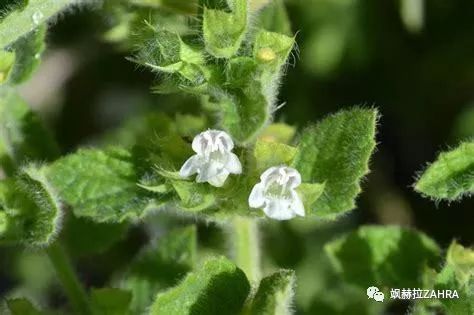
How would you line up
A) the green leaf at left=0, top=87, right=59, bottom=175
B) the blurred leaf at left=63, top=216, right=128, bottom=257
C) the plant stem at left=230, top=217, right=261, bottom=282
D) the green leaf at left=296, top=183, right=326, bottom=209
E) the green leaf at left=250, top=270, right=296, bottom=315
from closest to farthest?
the green leaf at left=250, top=270, right=296, bottom=315, the green leaf at left=296, top=183, right=326, bottom=209, the plant stem at left=230, top=217, right=261, bottom=282, the green leaf at left=0, top=87, right=59, bottom=175, the blurred leaf at left=63, top=216, right=128, bottom=257

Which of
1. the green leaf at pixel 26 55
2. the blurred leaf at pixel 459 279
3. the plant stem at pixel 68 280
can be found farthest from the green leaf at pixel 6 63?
the blurred leaf at pixel 459 279

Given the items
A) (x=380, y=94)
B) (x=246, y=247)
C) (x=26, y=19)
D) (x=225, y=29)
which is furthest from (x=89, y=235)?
(x=380, y=94)

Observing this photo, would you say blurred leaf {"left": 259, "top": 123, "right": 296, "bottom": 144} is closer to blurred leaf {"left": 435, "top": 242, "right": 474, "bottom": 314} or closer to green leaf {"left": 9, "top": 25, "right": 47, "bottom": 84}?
blurred leaf {"left": 435, "top": 242, "right": 474, "bottom": 314}

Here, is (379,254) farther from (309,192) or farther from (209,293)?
(209,293)

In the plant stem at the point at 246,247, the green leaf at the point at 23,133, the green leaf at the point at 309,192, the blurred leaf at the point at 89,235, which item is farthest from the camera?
the blurred leaf at the point at 89,235

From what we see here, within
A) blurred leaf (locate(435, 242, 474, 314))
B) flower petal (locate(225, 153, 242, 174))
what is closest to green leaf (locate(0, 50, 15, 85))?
flower petal (locate(225, 153, 242, 174))

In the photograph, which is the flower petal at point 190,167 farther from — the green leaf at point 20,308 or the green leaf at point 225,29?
the green leaf at point 20,308
